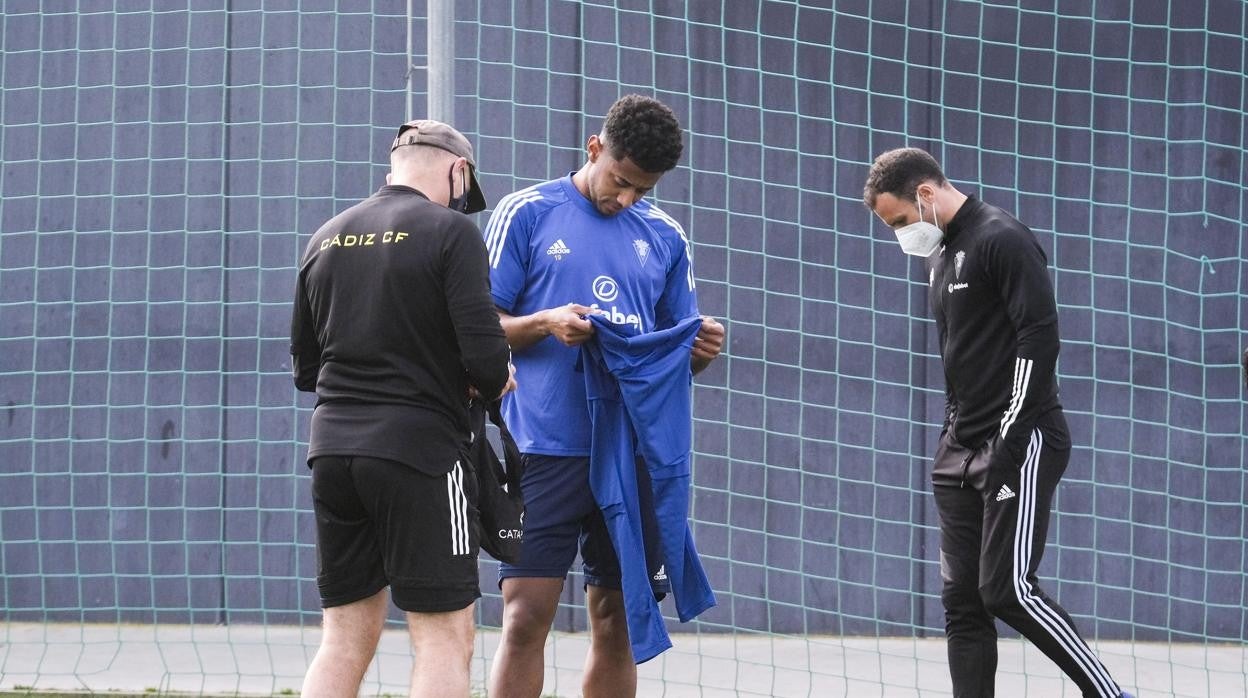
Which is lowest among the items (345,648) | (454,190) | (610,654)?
(610,654)

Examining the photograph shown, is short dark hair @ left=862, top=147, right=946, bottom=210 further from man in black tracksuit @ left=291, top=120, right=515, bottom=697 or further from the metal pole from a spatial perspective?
man in black tracksuit @ left=291, top=120, right=515, bottom=697

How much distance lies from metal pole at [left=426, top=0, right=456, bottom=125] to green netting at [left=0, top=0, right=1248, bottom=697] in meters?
1.51

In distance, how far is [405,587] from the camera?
346 cm

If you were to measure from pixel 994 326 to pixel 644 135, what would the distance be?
1.34 metres

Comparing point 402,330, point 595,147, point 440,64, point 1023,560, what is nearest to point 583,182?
point 595,147

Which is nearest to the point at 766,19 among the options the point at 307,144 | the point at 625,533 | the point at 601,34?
the point at 601,34

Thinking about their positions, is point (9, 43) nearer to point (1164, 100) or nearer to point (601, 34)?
point (601, 34)

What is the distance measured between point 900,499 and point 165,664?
3.43 m

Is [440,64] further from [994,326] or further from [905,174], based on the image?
[994,326]

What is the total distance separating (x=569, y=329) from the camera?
385 cm

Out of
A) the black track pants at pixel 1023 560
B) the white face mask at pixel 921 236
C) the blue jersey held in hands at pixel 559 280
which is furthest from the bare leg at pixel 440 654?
the white face mask at pixel 921 236

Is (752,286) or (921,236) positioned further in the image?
(752,286)

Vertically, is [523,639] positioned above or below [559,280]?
below

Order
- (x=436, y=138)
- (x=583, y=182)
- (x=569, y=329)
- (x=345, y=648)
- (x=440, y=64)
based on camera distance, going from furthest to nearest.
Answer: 1. (x=440, y=64)
2. (x=583, y=182)
3. (x=569, y=329)
4. (x=436, y=138)
5. (x=345, y=648)
